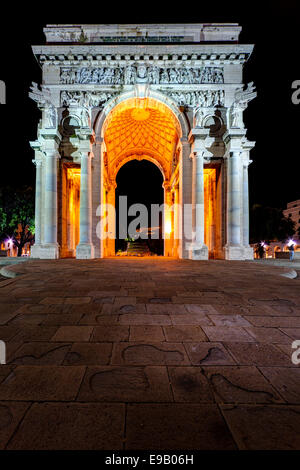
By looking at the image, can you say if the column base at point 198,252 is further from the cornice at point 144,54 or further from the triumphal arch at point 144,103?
the cornice at point 144,54

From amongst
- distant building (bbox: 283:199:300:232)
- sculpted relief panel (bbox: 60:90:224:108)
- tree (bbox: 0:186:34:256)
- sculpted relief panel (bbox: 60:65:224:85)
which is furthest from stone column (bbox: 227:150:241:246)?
distant building (bbox: 283:199:300:232)

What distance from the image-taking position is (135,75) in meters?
17.9

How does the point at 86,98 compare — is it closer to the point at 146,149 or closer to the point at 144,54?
the point at 144,54

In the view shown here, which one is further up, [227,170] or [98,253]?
[227,170]

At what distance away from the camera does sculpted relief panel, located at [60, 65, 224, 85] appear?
58.7 feet

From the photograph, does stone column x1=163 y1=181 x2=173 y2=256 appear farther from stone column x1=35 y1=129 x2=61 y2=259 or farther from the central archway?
stone column x1=35 y1=129 x2=61 y2=259

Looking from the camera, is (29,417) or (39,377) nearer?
(29,417)

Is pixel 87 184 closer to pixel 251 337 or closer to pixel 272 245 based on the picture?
pixel 251 337

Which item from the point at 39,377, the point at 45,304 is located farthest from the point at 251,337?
the point at 45,304

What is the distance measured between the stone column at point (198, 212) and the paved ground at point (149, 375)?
1173cm

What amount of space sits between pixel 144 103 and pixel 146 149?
1105 centimetres

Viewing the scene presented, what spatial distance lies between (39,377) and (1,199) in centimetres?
3341

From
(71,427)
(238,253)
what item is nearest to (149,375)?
(71,427)
